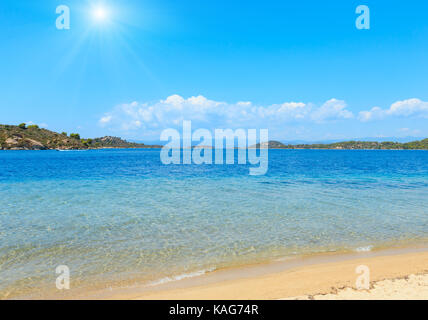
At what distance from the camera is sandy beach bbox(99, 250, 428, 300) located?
7918 mm

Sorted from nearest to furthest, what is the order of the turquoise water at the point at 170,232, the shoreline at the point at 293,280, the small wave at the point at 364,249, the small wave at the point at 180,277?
the shoreline at the point at 293,280 < the small wave at the point at 180,277 < the turquoise water at the point at 170,232 < the small wave at the point at 364,249

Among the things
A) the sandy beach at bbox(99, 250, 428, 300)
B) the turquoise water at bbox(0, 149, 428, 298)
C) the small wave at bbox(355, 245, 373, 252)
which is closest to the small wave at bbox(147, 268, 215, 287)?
the turquoise water at bbox(0, 149, 428, 298)

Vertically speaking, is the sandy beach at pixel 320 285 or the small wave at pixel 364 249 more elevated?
the sandy beach at pixel 320 285

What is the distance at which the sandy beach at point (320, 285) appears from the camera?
7.92 metres

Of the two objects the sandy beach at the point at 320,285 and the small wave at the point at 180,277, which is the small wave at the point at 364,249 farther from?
the small wave at the point at 180,277

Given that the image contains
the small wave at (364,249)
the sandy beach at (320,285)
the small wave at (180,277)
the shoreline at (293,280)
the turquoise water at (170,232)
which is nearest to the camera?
the sandy beach at (320,285)

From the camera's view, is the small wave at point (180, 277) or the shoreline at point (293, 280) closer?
the shoreline at point (293, 280)

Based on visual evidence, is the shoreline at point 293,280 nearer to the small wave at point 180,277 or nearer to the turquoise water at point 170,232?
the small wave at point 180,277

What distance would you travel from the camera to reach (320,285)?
8664mm

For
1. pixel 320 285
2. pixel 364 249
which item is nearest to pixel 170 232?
pixel 320 285

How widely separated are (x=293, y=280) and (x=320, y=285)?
3.05 ft

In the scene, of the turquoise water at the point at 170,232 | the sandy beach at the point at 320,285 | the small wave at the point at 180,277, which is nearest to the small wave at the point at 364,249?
the turquoise water at the point at 170,232
